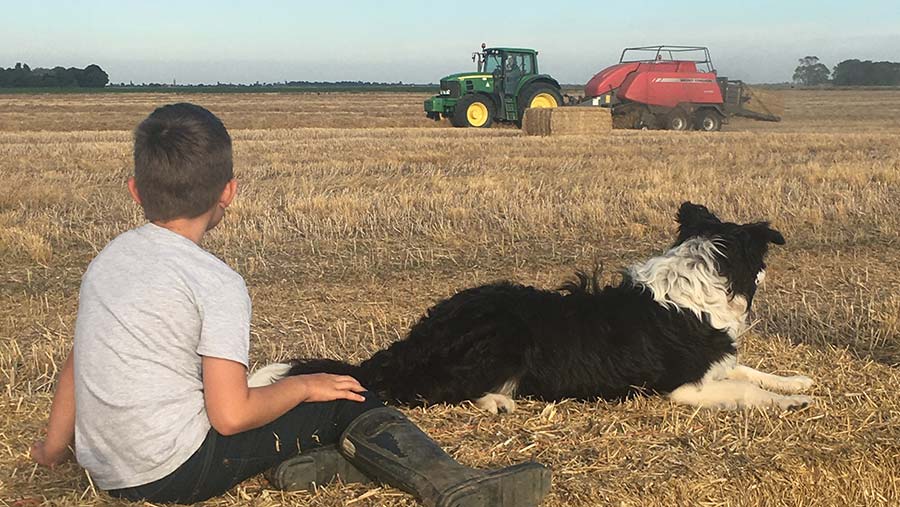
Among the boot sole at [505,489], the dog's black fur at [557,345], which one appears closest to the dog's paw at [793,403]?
the dog's black fur at [557,345]

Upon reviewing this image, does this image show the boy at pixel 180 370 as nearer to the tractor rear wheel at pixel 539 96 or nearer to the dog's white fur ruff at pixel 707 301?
the dog's white fur ruff at pixel 707 301

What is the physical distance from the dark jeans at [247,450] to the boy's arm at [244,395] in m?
0.09

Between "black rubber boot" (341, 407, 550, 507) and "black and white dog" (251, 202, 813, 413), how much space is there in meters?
0.98

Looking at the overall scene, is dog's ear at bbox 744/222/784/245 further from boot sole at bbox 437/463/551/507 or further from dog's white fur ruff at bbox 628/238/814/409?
boot sole at bbox 437/463/551/507

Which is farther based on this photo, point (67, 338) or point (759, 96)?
point (759, 96)

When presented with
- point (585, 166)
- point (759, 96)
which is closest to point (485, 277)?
point (585, 166)

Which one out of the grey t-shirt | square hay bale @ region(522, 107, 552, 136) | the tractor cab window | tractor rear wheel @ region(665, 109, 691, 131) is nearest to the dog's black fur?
the grey t-shirt

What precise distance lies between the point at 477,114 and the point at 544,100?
7.07ft

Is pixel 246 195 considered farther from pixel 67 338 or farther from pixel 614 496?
pixel 614 496

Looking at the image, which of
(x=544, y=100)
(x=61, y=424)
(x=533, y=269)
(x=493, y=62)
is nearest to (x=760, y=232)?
(x=61, y=424)

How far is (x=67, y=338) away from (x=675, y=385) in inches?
146

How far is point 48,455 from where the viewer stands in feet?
10.9

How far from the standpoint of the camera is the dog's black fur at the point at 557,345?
4.32 metres

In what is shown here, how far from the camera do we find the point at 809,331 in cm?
604
